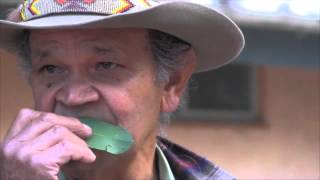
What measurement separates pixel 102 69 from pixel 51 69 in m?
0.16

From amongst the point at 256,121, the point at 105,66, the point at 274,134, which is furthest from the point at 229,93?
the point at 105,66

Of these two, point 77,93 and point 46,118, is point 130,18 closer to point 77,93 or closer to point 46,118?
point 77,93

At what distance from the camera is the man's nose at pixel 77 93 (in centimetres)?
215

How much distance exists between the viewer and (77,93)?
7.10 ft

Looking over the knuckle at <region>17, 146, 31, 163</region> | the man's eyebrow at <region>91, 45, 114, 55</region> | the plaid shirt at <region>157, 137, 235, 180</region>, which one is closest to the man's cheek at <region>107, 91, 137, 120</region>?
the man's eyebrow at <region>91, 45, 114, 55</region>

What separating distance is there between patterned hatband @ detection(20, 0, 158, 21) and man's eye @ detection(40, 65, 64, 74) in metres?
0.16

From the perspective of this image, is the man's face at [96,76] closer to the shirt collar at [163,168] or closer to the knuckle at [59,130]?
the knuckle at [59,130]

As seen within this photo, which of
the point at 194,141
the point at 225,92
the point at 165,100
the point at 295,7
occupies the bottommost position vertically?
the point at 194,141

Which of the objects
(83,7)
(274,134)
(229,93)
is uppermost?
(83,7)

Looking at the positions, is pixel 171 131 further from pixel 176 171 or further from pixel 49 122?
pixel 49 122

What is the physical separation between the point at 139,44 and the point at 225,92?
5.53 m

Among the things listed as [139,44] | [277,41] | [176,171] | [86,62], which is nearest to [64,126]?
[86,62]

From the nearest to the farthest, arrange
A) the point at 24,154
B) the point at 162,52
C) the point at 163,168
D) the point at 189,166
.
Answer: the point at 24,154, the point at 162,52, the point at 163,168, the point at 189,166

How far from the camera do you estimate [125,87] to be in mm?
2252
